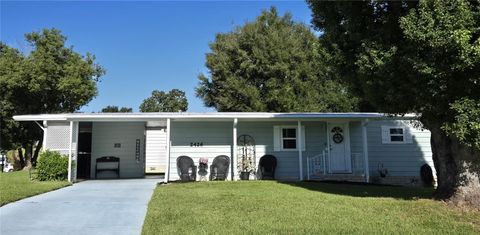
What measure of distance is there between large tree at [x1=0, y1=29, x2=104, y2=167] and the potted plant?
638 inches

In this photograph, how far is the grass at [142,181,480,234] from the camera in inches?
258

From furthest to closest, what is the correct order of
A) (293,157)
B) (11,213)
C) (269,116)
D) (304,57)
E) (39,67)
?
(304,57)
(39,67)
(293,157)
(269,116)
(11,213)

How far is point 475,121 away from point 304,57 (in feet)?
75.1

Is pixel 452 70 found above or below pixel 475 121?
above

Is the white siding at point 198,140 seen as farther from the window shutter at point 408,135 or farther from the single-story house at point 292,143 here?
the window shutter at point 408,135

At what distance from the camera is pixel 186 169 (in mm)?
15531

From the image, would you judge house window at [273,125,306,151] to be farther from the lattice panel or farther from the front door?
the lattice panel

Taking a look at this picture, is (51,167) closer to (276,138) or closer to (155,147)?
(155,147)

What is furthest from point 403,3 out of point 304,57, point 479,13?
point 304,57

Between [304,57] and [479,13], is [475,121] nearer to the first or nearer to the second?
[479,13]

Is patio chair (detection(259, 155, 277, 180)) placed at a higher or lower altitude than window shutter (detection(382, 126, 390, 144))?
lower

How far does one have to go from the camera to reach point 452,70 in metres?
7.18

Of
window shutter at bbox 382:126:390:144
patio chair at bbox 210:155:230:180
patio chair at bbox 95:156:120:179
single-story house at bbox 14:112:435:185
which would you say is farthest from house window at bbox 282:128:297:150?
patio chair at bbox 95:156:120:179

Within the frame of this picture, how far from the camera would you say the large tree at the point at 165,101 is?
6353 centimetres
